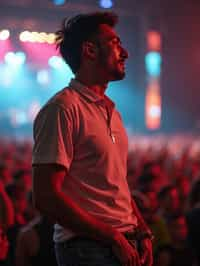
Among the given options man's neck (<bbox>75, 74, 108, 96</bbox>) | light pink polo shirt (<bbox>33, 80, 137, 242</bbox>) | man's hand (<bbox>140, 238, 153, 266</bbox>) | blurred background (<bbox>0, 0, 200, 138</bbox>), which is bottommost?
blurred background (<bbox>0, 0, 200, 138</bbox>)

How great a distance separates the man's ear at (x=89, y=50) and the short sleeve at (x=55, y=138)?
0.30 meters

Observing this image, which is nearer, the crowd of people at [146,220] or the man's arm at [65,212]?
the man's arm at [65,212]

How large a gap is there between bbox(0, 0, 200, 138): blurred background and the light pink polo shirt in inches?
568

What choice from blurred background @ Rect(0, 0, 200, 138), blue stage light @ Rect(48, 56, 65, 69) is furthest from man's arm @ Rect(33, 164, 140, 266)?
blue stage light @ Rect(48, 56, 65, 69)

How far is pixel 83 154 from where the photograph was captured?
101 inches

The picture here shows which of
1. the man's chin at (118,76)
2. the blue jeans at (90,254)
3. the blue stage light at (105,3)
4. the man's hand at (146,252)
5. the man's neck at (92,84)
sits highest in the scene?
the blue stage light at (105,3)

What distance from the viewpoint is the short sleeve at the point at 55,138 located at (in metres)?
2.50

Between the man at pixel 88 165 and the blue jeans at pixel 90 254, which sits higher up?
the man at pixel 88 165

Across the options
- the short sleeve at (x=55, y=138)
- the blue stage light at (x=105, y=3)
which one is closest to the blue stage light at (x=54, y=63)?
the blue stage light at (x=105, y=3)

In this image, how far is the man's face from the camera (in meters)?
2.73

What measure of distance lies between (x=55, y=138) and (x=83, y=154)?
12 centimetres

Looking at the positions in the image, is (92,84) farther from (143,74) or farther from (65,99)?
(143,74)

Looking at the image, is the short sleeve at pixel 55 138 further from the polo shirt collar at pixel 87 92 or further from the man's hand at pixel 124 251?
the man's hand at pixel 124 251

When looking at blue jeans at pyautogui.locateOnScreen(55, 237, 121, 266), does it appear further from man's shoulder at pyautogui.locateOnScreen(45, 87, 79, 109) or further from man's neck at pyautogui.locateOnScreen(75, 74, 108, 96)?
man's neck at pyautogui.locateOnScreen(75, 74, 108, 96)
